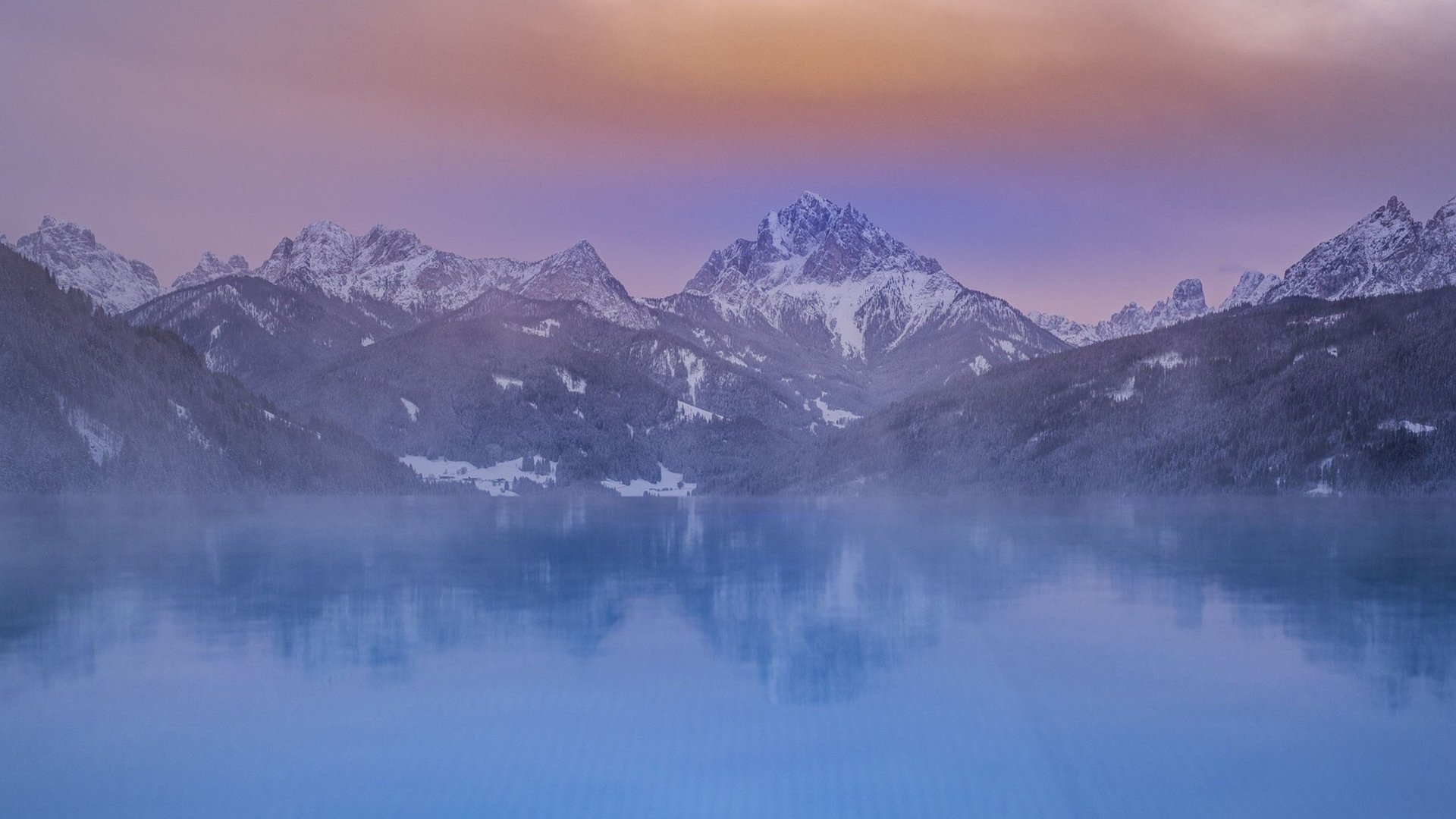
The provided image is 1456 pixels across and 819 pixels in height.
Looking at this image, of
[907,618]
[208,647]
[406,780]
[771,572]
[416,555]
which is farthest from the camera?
[416,555]

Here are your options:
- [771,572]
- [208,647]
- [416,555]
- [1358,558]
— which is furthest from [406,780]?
[1358,558]

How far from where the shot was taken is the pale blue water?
2998 cm

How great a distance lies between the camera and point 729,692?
4275cm

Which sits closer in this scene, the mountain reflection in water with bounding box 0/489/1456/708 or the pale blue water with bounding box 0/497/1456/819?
the pale blue water with bounding box 0/497/1456/819

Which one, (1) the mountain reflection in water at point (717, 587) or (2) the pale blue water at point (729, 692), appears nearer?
(2) the pale blue water at point (729, 692)

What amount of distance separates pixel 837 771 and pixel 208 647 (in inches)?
1470

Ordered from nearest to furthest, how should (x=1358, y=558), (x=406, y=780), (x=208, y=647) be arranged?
(x=406, y=780) → (x=208, y=647) → (x=1358, y=558)

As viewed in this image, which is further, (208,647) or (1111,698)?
(208,647)

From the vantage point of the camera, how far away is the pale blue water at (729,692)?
2998cm

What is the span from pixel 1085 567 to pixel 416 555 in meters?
68.3

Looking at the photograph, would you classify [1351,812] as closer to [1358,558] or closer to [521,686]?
[521,686]

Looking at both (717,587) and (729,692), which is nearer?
(729,692)

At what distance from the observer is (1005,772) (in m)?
31.4

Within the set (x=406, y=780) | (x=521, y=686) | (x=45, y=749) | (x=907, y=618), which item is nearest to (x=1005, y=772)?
(x=406, y=780)
